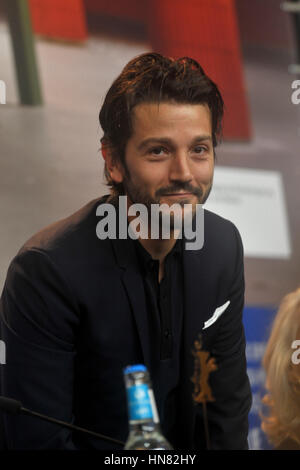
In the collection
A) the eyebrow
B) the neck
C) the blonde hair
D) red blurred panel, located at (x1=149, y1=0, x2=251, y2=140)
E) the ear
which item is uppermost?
red blurred panel, located at (x1=149, y1=0, x2=251, y2=140)

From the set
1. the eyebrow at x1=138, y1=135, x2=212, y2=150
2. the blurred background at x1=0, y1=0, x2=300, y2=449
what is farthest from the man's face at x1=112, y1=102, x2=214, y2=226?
the blurred background at x1=0, y1=0, x2=300, y2=449

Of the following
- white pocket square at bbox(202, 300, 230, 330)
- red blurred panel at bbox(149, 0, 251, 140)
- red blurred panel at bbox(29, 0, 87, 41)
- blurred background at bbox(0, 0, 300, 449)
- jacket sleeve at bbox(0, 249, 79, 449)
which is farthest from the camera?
red blurred panel at bbox(149, 0, 251, 140)

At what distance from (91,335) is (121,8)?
3.95 feet

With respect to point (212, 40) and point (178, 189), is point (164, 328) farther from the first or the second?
point (212, 40)

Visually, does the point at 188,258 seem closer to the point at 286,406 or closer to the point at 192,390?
the point at 192,390

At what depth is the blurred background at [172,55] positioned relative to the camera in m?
2.22

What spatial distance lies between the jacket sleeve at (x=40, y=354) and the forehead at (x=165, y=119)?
427 millimetres

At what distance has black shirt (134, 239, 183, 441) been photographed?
196 centimetres

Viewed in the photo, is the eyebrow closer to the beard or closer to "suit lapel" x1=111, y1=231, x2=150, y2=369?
the beard

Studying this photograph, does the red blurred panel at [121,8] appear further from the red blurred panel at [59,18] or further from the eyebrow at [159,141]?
the eyebrow at [159,141]

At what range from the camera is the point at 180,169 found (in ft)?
6.36

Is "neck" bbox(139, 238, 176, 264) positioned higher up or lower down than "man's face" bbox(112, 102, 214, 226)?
lower down

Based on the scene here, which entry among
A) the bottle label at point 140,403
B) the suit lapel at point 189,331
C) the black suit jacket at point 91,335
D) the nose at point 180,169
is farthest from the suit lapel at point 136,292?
the bottle label at point 140,403
